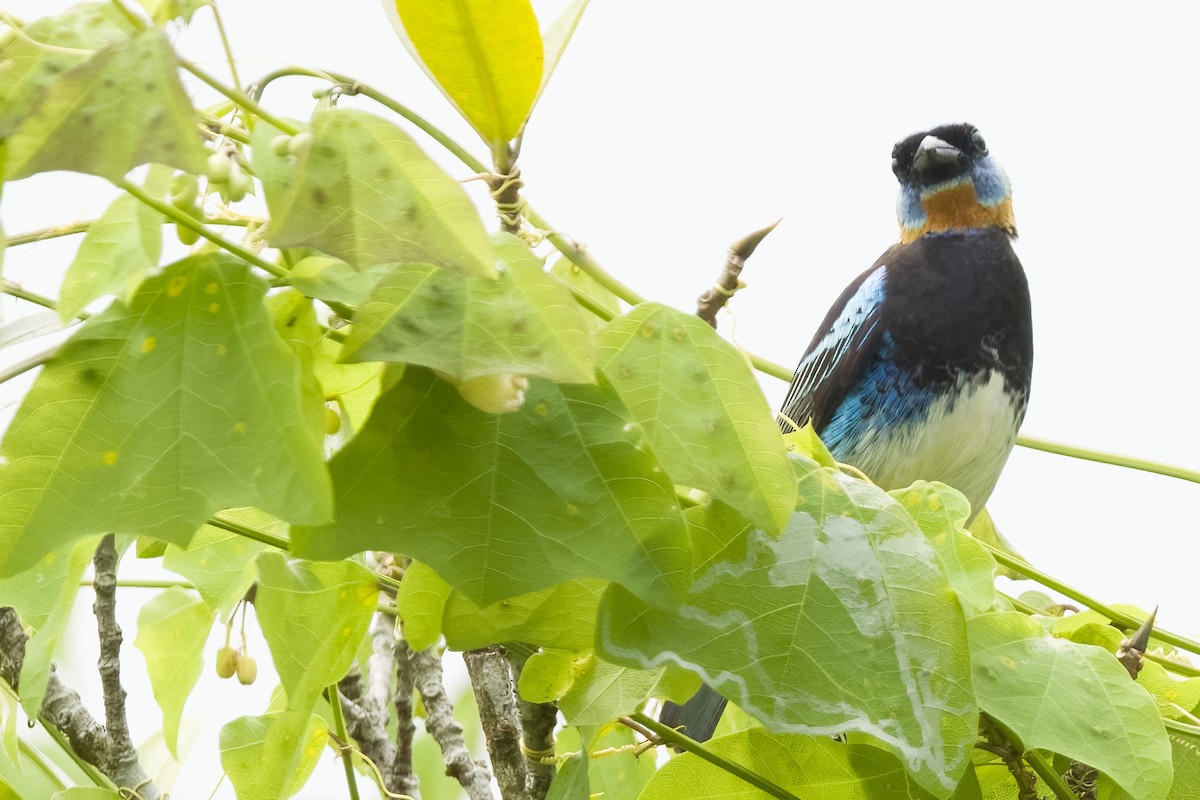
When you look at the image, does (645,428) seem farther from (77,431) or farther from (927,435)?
(927,435)

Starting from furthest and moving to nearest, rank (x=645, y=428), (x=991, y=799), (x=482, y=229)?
1. (x=991, y=799)
2. (x=645, y=428)
3. (x=482, y=229)

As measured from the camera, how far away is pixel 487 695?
3.44ft

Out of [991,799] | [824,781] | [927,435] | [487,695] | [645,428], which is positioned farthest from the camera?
[927,435]

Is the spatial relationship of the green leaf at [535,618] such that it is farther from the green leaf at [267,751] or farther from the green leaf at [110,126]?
the green leaf at [110,126]

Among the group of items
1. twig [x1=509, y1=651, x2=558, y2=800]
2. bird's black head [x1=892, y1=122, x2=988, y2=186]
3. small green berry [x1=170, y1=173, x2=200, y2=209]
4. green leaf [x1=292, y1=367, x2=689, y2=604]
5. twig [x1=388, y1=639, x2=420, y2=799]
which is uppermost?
small green berry [x1=170, y1=173, x2=200, y2=209]

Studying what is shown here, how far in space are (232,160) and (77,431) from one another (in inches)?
6.0

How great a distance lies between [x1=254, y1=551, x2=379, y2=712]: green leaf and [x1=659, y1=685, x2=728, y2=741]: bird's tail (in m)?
0.46

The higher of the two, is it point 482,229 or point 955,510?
point 482,229

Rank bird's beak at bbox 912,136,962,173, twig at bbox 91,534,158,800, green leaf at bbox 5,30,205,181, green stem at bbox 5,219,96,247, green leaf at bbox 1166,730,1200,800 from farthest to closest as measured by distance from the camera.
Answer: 1. bird's beak at bbox 912,136,962,173
2. twig at bbox 91,534,158,800
3. green leaf at bbox 1166,730,1200,800
4. green stem at bbox 5,219,96,247
5. green leaf at bbox 5,30,205,181

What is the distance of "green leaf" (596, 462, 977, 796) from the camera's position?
1.97 feet

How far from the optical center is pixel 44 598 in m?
0.76

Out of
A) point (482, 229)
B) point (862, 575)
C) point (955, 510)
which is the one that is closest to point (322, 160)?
point (482, 229)

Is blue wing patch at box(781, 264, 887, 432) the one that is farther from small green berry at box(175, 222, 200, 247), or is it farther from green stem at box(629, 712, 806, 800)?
small green berry at box(175, 222, 200, 247)

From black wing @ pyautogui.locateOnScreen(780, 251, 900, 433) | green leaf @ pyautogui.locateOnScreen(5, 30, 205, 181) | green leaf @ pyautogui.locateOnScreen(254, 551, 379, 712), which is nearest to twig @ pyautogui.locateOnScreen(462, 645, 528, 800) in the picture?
green leaf @ pyautogui.locateOnScreen(254, 551, 379, 712)
